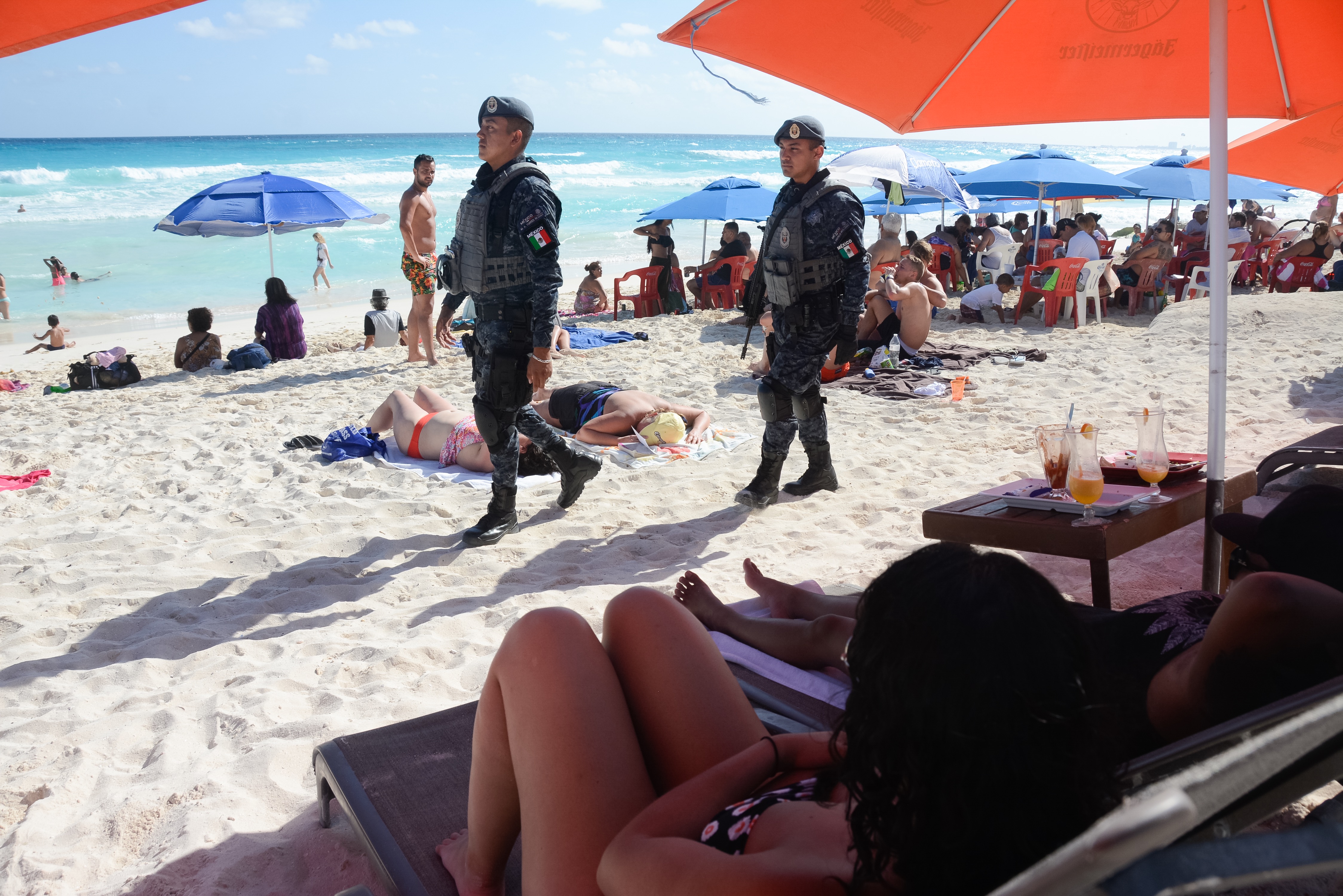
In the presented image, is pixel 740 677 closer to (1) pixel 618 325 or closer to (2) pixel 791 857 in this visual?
(2) pixel 791 857

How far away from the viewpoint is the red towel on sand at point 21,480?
5.05 meters

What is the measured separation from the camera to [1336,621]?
1.62m

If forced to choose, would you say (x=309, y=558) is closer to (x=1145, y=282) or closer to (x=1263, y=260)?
(x=1145, y=282)

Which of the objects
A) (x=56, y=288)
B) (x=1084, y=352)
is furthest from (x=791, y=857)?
(x=56, y=288)

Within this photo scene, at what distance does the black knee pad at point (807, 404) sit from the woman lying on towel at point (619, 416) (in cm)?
120

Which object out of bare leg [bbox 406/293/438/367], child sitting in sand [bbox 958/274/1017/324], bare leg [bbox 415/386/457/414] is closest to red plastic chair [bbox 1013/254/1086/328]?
child sitting in sand [bbox 958/274/1017/324]

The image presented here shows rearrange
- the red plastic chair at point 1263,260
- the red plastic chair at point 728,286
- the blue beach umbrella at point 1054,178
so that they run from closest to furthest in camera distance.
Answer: the red plastic chair at point 728,286
the red plastic chair at point 1263,260
the blue beach umbrella at point 1054,178

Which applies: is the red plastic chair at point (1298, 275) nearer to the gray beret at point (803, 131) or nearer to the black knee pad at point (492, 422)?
the gray beret at point (803, 131)

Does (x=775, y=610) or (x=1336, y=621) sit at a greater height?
(x=1336, y=621)

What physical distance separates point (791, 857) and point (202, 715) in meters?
2.31

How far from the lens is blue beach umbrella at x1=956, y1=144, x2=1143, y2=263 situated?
40.4 ft

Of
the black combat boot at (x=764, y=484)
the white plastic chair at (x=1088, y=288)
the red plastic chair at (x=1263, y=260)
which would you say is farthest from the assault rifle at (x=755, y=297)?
the red plastic chair at (x=1263, y=260)

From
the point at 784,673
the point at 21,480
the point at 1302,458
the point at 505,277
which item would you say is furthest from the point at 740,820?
the point at 21,480

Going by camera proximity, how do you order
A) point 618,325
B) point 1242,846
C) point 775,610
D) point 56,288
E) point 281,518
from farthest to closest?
point 56,288 → point 618,325 → point 281,518 → point 775,610 → point 1242,846
